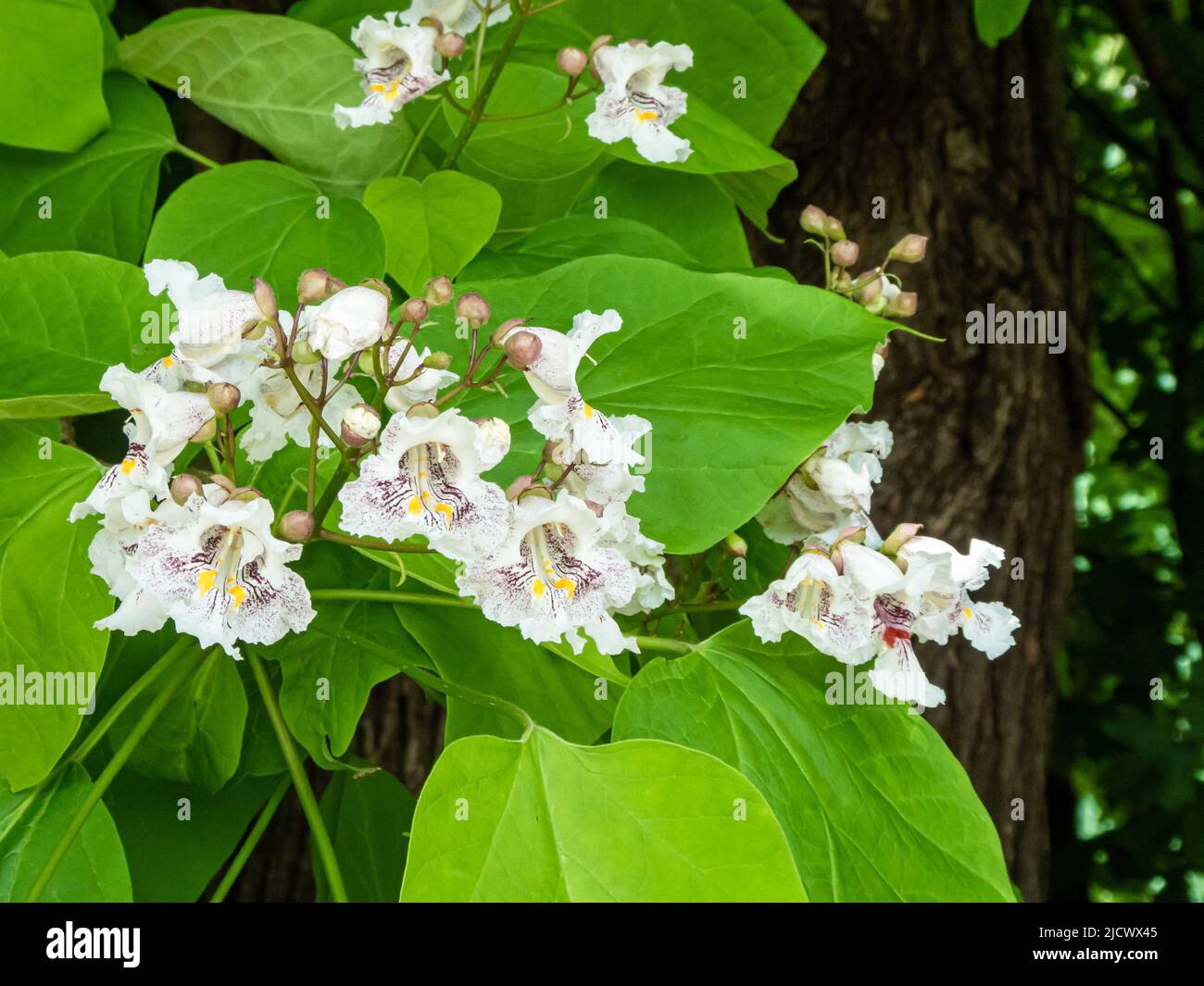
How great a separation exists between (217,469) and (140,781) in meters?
0.33

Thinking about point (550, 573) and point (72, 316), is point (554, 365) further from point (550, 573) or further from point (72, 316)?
point (72, 316)

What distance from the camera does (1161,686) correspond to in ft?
6.57

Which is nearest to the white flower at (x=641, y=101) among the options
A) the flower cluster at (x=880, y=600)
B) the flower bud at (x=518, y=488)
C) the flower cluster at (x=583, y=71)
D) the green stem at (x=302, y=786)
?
the flower cluster at (x=583, y=71)

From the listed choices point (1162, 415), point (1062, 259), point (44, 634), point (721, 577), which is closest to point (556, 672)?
point (721, 577)

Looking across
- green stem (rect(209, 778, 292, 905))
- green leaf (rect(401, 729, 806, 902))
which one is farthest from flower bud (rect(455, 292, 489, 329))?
green stem (rect(209, 778, 292, 905))

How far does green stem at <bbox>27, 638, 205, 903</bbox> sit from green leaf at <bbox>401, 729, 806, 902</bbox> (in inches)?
8.5

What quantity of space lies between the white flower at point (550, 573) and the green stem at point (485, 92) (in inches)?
14.0

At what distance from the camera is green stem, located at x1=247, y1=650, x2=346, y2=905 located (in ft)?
2.45

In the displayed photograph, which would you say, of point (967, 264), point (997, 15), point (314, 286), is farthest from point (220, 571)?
point (967, 264)

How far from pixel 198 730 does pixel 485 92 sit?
19.2 inches

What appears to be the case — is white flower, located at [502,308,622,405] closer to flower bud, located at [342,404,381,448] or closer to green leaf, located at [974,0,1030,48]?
flower bud, located at [342,404,381,448]

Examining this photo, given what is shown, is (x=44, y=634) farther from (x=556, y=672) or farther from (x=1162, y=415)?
(x=1162, y=415)

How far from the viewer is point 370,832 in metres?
1.02

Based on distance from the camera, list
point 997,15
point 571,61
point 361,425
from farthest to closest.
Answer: point 997,15 → point 571,61 → point 361,425
